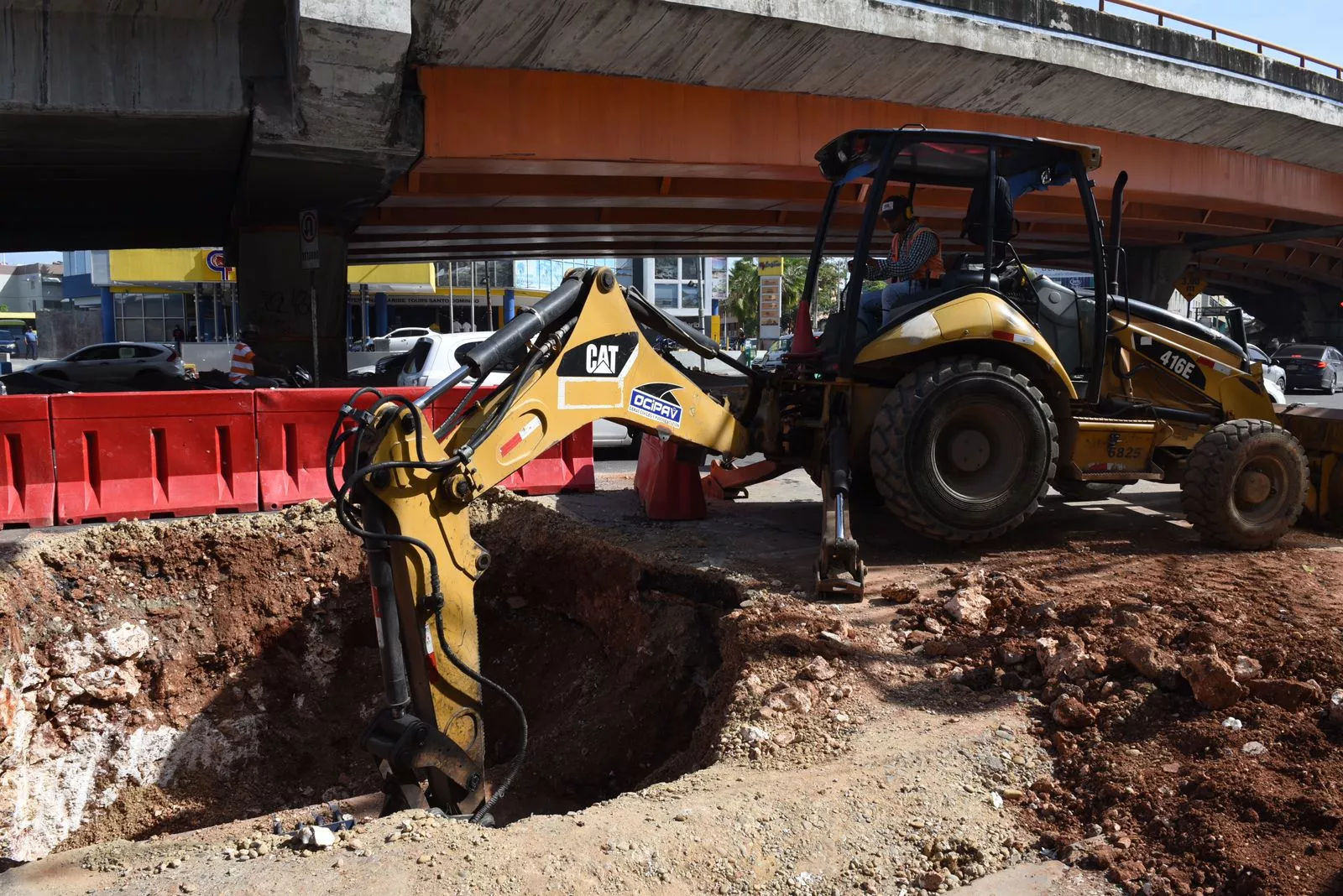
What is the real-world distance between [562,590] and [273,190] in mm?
9816

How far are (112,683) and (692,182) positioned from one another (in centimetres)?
1304

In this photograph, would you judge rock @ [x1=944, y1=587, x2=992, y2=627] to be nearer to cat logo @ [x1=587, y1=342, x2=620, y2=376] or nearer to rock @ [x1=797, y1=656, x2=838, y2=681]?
rock @ [x1=797, y1=656, x2=838, y2=681]

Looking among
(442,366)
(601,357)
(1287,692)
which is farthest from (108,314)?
(1287,692)

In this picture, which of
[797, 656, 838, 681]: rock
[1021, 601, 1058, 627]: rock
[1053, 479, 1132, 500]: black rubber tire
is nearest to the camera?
[797, 656, 838, 681]: rock

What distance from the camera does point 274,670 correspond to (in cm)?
715

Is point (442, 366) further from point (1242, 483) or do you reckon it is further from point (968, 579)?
point (1242, 483)

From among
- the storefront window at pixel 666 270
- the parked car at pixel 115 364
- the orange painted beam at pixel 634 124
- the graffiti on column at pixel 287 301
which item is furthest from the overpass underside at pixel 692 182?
the storefront window at pixel 666 270

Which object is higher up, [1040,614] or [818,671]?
[1040,614]

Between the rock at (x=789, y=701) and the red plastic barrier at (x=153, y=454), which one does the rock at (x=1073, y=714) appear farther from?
the red plastic barrier at (x=153, y=454)

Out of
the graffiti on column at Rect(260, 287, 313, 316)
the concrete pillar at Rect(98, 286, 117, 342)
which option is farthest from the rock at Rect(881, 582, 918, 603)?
the concrete pillar at Rect(98, 286, 117, 342)

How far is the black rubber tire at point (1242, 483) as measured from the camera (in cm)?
712

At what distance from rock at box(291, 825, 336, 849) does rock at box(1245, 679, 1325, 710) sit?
12.7 ft

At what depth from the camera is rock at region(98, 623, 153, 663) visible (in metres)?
6.65

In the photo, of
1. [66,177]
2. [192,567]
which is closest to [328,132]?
[66,177]
